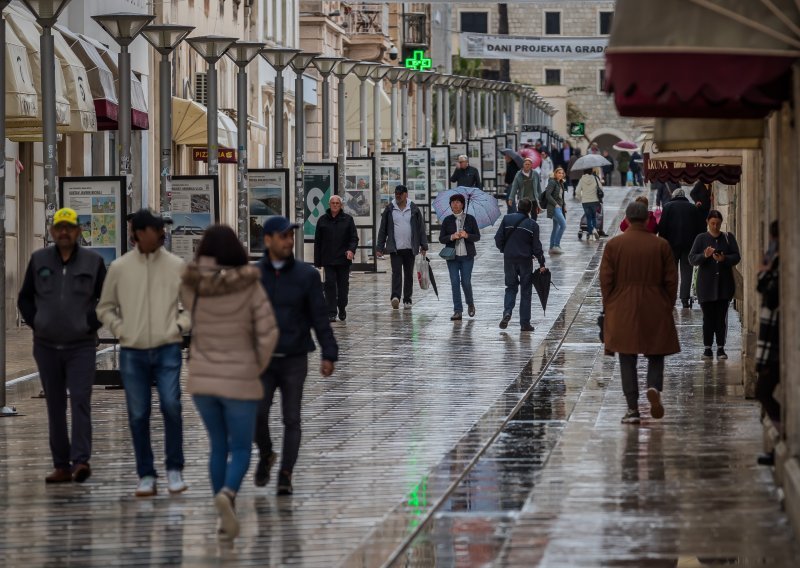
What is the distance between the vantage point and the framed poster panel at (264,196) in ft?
102

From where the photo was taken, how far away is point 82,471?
13.5 metres

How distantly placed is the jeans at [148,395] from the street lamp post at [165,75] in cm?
1004

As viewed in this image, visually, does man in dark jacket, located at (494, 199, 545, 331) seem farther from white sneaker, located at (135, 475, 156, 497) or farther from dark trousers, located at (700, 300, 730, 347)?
white sneaker, located at (135, 475, 156, 497)

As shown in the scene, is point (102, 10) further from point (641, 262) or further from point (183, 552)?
point (183, 552)

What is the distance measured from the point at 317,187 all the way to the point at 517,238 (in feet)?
30.2

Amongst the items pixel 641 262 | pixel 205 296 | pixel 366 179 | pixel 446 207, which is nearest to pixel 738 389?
pixel 641 262

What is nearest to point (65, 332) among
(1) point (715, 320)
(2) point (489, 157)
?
(1) point (715, 320)

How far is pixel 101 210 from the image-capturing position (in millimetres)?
20625

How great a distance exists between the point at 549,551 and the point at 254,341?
2119 millimetres

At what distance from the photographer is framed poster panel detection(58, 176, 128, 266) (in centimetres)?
2059

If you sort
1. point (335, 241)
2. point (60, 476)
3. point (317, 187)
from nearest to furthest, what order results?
point (60, 476) → point (335, 241) → point (317, 187)

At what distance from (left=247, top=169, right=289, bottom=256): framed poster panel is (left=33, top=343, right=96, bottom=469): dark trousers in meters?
17.2

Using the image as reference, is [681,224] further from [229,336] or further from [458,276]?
[229,336]

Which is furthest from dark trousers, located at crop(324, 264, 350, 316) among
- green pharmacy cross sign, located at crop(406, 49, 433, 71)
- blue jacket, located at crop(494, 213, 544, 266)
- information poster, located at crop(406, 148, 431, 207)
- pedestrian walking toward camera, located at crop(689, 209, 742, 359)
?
green pharmacy cross sign, located at crop(406, 49, 433, 71)
